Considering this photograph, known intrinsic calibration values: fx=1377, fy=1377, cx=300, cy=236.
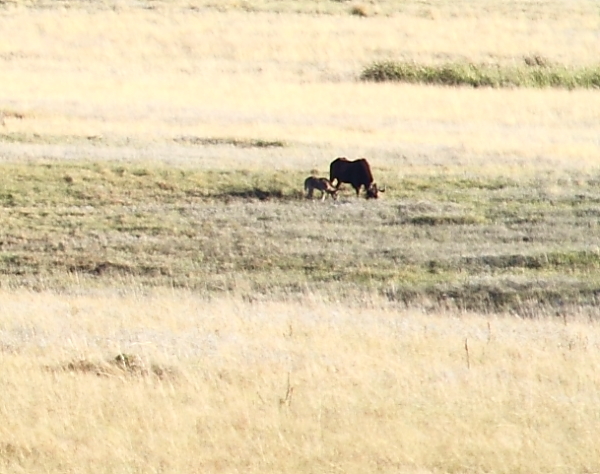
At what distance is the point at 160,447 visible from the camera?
6895 mm

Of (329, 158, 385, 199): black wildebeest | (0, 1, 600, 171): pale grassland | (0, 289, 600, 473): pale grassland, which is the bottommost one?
(0, 1, 600, 171): pale grassland

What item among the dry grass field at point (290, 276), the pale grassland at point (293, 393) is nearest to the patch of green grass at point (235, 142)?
the dry grass field at point (290, 276)

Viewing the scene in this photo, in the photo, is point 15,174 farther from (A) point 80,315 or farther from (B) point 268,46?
(B) point 268,46

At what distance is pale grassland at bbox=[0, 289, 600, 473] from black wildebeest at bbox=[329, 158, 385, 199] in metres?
7.60

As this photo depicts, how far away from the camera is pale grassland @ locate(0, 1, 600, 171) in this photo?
82.0 ft

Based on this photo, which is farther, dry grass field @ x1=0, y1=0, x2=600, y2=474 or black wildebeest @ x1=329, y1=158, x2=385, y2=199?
black wildebeest @ x1=329, y1=158, x2=385, y2=199

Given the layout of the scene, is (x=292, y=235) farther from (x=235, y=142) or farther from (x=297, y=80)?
(x=297, y=80)

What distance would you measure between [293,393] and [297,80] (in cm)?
2848

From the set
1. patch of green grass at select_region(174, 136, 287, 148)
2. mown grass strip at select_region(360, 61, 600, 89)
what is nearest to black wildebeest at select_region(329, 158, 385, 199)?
patch of green grass at select_region(174, 136, 287, 148)

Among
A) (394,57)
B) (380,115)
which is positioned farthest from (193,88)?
(394,57)

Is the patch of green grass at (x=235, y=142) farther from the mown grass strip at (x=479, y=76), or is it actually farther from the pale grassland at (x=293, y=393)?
the pale grassland at (x=293, y=393)

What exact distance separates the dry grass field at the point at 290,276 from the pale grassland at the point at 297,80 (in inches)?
6.2

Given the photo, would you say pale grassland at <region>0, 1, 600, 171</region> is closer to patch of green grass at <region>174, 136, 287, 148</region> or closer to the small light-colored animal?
patch of green grass at <region>174, 136, 287, 148</region>

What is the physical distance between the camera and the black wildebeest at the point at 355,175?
1923cm
